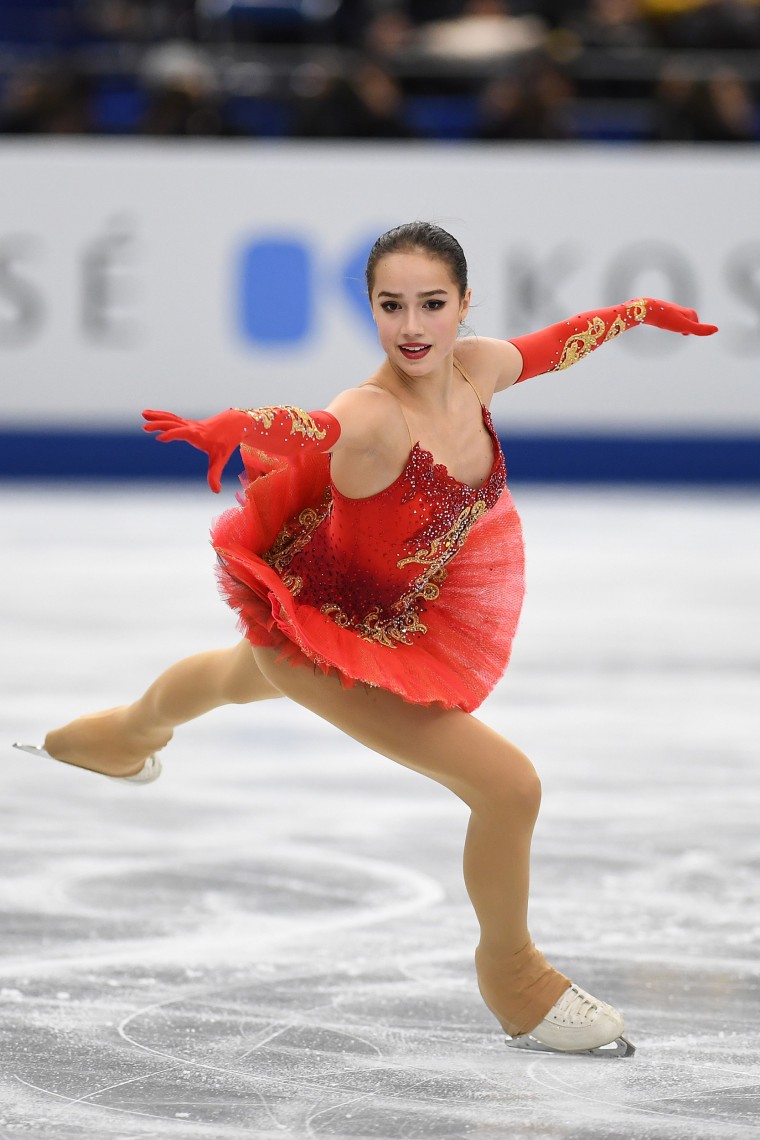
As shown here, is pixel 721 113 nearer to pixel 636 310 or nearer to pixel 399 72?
pixel 399 72

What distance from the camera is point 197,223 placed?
781cm

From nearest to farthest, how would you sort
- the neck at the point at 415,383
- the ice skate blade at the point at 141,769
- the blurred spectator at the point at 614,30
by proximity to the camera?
the neck at the point at 415,383 < the ice skate blade at the point at 141,769 < the blurred spectator at the point at 614,30

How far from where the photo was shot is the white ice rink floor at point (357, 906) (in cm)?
209

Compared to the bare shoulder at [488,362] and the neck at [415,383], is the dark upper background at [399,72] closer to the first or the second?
the bare shoulder at [488,362]

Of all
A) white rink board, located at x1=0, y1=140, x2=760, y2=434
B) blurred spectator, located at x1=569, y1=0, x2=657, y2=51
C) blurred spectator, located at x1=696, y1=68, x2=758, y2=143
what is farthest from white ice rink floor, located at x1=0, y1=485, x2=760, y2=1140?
blurred spectator, located at x1=569, y1=0, x2=657, y2=51

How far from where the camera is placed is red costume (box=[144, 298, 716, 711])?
2275 mm

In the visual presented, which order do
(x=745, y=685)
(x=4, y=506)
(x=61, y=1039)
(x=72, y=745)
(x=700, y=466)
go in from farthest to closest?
(x=700, y=466)
(x=4, y=506)
(x=745, y=685)
(x=72, y=745)
(x=61, y=1039)

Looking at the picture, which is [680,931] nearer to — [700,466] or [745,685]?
[745,685]

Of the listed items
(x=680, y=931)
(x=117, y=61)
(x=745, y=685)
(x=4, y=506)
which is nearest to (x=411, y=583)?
(x=680, y=931)

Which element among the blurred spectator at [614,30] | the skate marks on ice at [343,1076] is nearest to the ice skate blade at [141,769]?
the skate marks on ice at [343,1076]

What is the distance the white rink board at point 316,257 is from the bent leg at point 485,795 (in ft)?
18.1

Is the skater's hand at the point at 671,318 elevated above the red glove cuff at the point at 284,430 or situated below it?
above

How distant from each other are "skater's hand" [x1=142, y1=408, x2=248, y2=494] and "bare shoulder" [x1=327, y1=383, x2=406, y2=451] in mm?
205

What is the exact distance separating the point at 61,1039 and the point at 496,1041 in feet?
1.95
